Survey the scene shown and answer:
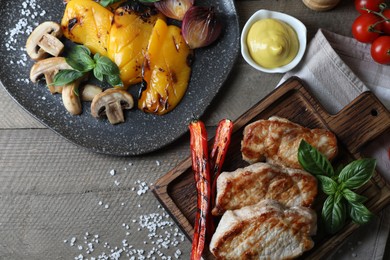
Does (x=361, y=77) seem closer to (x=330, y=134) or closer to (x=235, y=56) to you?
(x=330, y=134)

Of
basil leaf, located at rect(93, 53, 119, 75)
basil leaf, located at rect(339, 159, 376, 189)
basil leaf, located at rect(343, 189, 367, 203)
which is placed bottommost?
basil leaf, located at rect(343, 189, 367, 203)

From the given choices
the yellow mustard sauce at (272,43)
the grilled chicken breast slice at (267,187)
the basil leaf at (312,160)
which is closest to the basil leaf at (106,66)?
the yellow mustard sauce at (272,43)

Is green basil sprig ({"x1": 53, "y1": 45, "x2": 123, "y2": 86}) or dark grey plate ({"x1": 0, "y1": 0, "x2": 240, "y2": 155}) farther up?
green basil sprig ({"x1": 53, "y1": 45, "x2": 123, "y2": 86})

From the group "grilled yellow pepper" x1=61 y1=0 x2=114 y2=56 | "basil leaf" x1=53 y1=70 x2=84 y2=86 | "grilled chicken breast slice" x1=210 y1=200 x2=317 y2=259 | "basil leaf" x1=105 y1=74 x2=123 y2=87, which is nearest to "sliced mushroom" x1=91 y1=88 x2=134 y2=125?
"basil leaf" x1=105 y1=74 x2=123 y2=87

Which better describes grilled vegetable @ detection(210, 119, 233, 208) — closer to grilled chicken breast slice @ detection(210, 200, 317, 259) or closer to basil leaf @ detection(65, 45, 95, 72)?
grilled chicken breast slice @ detection(210, 200, 317, 259)

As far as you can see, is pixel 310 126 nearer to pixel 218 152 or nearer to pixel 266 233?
pixel 218 152

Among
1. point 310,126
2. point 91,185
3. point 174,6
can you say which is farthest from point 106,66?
point 310,126
